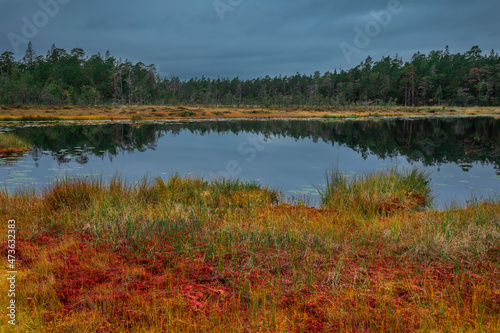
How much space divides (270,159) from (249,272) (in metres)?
17.1

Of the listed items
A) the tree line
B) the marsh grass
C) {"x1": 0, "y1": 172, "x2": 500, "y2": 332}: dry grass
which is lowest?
{"x1": 0, "y1": 172, "x2": 500, "y2": 332}: dry grass

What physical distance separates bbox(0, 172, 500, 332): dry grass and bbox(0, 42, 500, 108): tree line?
82930 millimetres

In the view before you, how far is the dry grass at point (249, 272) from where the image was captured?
409 centimetres

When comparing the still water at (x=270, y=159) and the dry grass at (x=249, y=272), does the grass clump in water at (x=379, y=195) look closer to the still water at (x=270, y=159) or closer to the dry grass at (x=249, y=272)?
the still water at (x=270, y=159)

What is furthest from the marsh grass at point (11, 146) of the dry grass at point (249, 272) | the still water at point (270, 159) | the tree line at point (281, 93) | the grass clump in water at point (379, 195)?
the tree line at point (281, 93)

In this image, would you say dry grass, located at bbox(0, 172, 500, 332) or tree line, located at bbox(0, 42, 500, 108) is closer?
dry grass, located at bbox(0, 172, 500, 332)

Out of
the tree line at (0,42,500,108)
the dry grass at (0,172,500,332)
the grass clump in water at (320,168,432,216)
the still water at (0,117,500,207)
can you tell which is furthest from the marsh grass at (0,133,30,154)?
the tree line at (0,42,500,108)

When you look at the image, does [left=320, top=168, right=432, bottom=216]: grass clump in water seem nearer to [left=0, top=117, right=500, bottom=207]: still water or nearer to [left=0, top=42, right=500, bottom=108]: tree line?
[left=0, top=117, right=500, bottom=207]: still water

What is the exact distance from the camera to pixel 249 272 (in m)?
5.18

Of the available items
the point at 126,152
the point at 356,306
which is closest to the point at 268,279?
the point at 356,306

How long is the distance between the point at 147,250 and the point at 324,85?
136 m

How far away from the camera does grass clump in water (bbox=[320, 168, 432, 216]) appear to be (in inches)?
383

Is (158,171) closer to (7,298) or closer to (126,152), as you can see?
(126,152)

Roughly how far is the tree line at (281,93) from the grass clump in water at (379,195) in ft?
268
